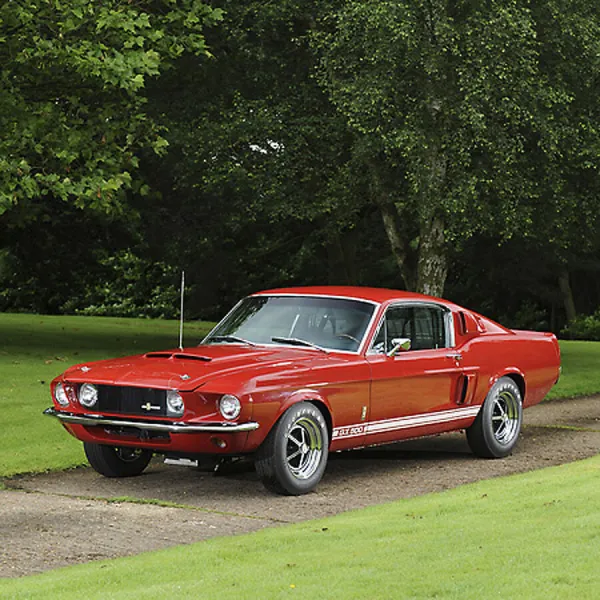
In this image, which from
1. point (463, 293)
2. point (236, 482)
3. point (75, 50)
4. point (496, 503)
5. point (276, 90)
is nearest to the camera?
point (496, 503)

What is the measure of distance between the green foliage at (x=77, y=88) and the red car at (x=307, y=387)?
9.39 meters

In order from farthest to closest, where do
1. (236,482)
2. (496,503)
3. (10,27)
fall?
(10,27) < (236,482) < (496,503)

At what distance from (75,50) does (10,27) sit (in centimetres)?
207

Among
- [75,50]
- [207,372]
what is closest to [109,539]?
[207,372]

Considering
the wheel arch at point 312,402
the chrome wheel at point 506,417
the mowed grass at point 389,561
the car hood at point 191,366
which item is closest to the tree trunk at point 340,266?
the chrome wheel at point 506,417

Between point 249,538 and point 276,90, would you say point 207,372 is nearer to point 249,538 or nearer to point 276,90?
point 249,538

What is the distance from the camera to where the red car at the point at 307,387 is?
9.30 meters

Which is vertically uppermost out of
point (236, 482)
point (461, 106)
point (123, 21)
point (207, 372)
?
point (123, 21)

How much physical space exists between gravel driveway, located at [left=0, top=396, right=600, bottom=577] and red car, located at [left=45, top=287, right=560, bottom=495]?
1.11 feet

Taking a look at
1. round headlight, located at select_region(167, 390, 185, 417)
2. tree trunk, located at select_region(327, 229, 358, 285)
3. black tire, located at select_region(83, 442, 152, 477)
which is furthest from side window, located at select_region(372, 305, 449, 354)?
tree trunk, located at select_region(327, 229, 358, 285)

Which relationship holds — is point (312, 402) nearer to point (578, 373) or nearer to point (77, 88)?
point (578, 373)

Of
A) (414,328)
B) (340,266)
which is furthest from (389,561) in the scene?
(340,266)

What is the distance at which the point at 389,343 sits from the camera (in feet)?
35.7

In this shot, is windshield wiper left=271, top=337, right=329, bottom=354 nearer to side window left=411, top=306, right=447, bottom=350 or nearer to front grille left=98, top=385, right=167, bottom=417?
side window left=411, top=306, right=447, bottom=350
